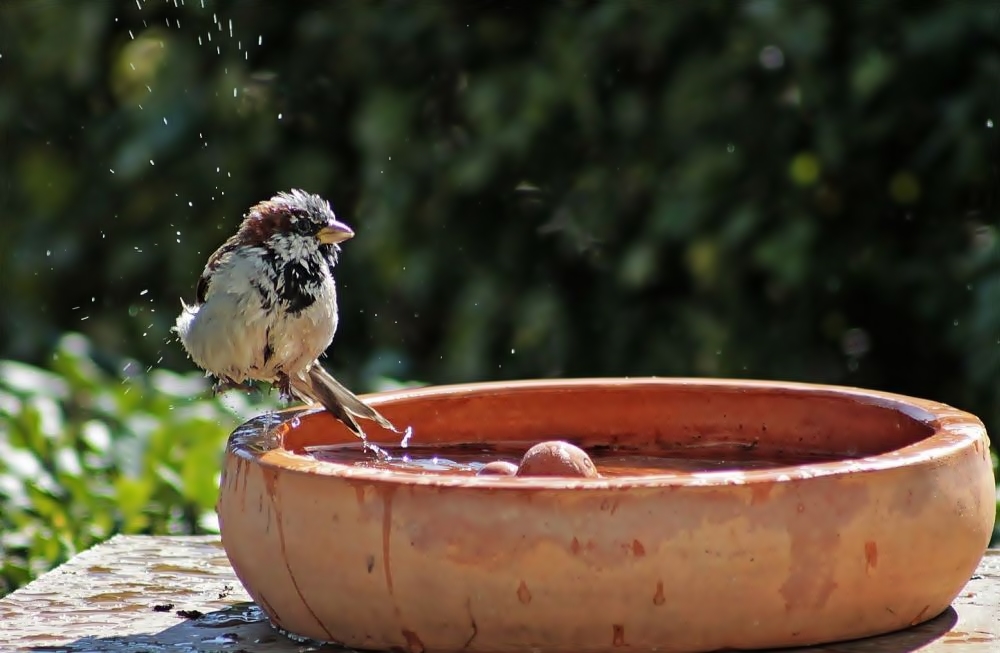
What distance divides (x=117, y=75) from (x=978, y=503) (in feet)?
13.9

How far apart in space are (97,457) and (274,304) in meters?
1.37

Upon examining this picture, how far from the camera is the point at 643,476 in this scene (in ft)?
7.23

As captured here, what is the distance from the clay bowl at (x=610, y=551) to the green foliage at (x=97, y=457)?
162cm

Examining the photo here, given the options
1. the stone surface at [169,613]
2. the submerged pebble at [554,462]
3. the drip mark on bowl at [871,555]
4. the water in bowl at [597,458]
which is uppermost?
the submerged pebble at [554,462]

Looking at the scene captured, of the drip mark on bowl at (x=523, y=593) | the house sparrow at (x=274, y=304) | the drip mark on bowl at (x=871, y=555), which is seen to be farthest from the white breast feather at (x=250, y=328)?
the drip mark on bowl at (x=871, y=555)

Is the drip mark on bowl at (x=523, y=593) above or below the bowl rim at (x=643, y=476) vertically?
below

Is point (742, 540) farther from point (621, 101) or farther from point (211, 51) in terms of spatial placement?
point (211, 51)

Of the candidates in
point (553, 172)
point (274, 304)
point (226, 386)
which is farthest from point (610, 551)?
point (553, 172)

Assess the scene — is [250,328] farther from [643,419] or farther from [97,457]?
[97,457]

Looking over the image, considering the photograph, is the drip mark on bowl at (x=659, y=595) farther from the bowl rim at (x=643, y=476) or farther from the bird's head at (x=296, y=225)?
the bird's head at (x=296, y=225)

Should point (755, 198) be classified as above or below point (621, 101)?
below

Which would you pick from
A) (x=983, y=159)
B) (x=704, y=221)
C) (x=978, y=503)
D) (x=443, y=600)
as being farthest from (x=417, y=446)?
(x=983, y=159)

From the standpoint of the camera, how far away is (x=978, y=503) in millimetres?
2336

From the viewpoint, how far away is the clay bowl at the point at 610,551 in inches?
81.6
